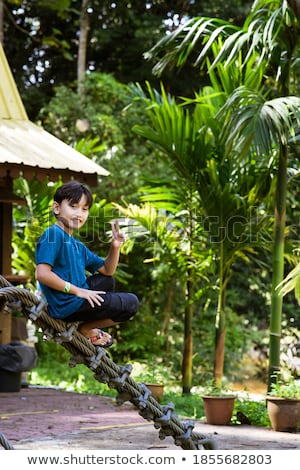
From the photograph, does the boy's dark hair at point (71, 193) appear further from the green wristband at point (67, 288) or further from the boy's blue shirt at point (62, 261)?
the green wristband at point (67, 288)

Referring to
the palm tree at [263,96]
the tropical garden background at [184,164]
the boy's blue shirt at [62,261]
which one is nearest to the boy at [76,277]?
the boy's blue shirt at [62,261]

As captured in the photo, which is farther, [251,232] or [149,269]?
[149,269]

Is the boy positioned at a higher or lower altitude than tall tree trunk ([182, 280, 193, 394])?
higher

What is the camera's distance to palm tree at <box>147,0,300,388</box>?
732 cm

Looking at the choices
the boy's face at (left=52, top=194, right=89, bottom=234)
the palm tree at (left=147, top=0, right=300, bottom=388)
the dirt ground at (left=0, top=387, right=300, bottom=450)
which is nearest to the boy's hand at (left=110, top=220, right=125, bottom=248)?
the boy's face at (left=52, top=194, right=89, bottom=234)

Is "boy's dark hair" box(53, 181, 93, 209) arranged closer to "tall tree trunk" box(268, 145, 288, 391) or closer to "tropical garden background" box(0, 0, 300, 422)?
"tropical garden background" box(0, 0, 300, 422)

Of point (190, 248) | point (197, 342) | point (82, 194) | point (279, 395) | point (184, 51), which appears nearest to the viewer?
point (82, 194)

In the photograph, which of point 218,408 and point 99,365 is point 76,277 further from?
point 218,408

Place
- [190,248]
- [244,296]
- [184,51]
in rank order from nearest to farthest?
[184,51], [190,248], [244,296]

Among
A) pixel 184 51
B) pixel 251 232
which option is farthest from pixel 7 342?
pixel 184 51

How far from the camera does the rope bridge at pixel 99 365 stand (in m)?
3.66

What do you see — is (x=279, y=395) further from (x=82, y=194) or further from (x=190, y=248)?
(x=82, y=194)

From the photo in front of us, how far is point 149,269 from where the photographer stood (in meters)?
12.8
